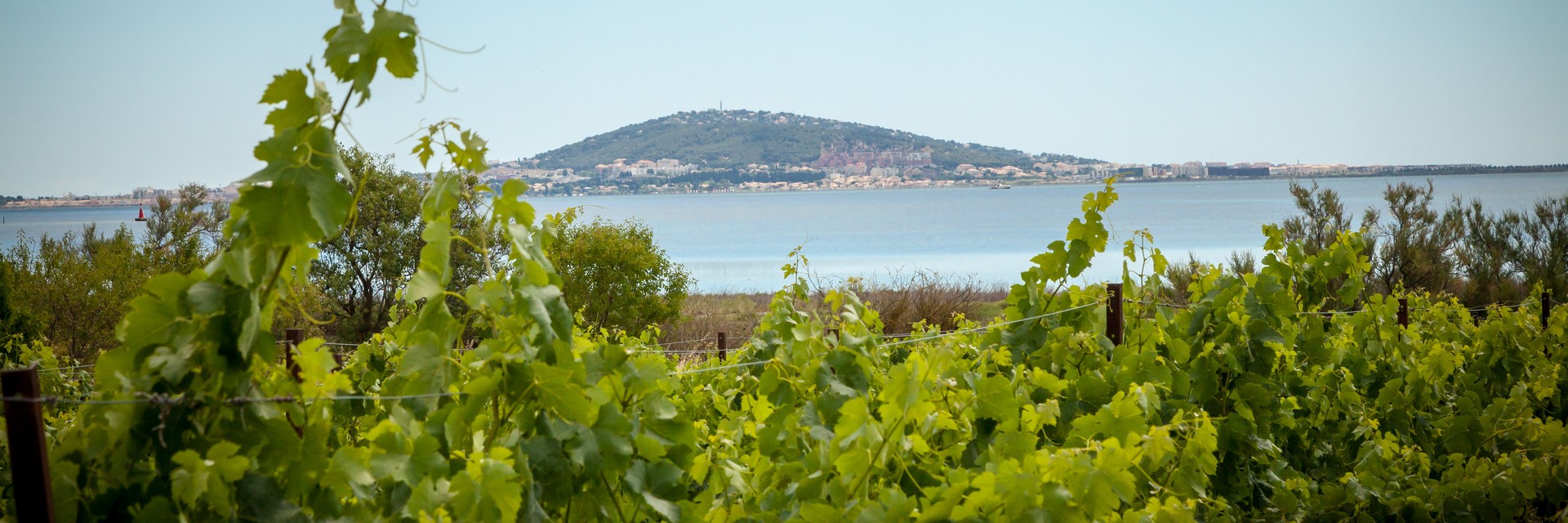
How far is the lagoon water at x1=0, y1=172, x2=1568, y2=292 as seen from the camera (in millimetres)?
42531

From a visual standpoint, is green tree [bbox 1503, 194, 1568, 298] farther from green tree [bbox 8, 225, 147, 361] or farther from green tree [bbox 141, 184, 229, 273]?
green tree [bbox 141, 184, 229, 273]

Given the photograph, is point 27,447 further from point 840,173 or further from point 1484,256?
point 840,173

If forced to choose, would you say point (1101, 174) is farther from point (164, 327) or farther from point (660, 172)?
point (164, 327)

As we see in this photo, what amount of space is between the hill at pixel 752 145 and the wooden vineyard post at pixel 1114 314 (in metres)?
81.3

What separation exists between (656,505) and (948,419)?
61 cm

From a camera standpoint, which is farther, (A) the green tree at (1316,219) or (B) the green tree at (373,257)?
(B) the green tree at (373,257)

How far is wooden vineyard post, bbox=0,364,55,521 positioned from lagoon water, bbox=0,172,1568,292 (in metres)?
14.4

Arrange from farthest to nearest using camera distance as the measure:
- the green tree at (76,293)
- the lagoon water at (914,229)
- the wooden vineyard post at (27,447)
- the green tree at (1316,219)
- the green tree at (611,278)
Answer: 1. the lagoon water at (914,229)
2. the green tree at (1316,219)
3. the green tree at (611,278)
4. the green tree at (76,293)
5. the wooden vineyard post at (27,447)

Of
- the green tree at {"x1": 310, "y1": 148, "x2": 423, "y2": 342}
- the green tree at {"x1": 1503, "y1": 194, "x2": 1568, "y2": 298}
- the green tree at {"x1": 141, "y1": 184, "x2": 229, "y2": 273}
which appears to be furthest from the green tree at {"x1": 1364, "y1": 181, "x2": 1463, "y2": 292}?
the green tree at {"x1": 141, "y1": 184, "x2": 229, "y2": 273}

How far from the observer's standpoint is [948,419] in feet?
6.64

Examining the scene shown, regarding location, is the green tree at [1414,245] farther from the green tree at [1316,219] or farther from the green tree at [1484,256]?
the green tree at [1316,219]

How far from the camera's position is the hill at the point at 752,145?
295ft

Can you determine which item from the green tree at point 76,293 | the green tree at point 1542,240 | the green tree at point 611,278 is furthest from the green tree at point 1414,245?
the green tree at point 76,293

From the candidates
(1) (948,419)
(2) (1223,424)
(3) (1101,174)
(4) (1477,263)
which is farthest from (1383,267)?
(3) (1101,174)
